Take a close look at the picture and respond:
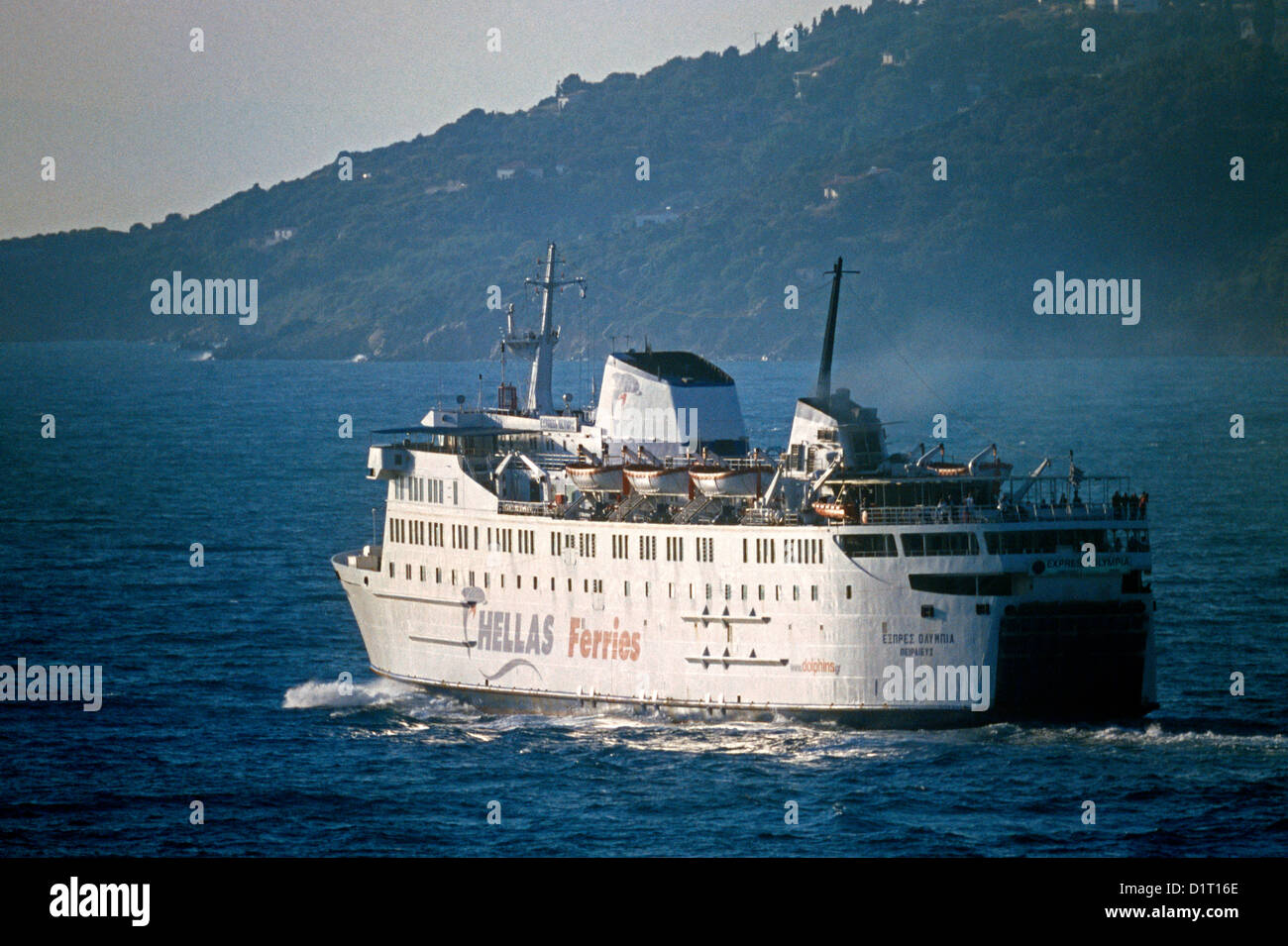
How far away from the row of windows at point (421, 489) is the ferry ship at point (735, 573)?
0.08m

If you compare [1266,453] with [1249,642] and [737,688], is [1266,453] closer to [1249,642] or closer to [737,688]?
[1249,642]

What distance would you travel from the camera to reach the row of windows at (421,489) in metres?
64.6

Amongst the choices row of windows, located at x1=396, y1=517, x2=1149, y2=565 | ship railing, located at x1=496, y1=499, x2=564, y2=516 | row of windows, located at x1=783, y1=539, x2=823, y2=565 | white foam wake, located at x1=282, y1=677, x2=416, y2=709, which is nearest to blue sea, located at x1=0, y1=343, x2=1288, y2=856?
white foam wake, located at x1=282, y1=677, x2=416, y2=709

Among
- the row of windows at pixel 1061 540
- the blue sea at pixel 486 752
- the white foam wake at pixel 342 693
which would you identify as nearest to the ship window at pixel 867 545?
the row of windows at pixel 1061 540

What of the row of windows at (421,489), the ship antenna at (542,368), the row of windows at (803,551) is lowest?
the row of windows at (803,551)

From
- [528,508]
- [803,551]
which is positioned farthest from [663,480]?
[803,551]

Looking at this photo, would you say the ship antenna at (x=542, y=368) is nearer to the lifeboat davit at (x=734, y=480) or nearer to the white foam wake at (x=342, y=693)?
the white foam wake at (x=342, y=693)

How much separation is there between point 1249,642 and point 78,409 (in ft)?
439

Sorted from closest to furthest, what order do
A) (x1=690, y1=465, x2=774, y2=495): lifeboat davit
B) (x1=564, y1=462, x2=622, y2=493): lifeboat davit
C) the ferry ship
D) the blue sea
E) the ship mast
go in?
the blue sea → the ferry ship → (x1=690, y1=465, x2=774, y2=495): lifeboat davit → (x1=564, y1=462, x2=622, y2=493): lifeboat davit → the ship mast

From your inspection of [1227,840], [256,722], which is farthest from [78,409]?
[1227,840]

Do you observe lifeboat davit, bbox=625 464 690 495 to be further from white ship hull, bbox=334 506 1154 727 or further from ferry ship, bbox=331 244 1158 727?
white ship hull, bbox=334 506 1154 727

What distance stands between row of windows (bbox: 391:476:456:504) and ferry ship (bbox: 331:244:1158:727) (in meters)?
0.08

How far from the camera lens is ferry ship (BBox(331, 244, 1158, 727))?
5384 centimetres

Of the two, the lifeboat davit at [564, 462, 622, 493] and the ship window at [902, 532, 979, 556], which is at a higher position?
the lifeboat davit at [564, 462, 622, 493]
